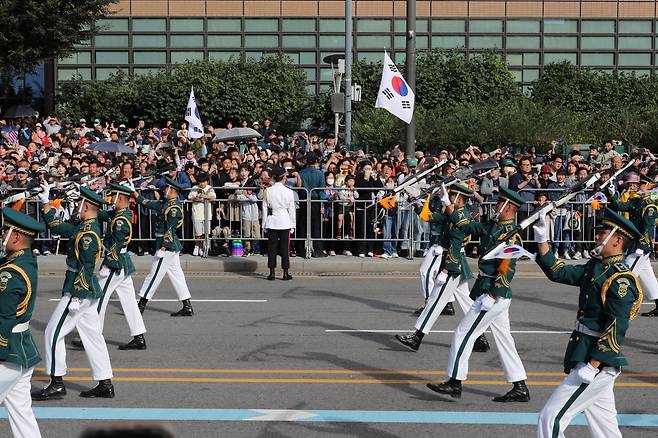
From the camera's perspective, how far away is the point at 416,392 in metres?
8.91

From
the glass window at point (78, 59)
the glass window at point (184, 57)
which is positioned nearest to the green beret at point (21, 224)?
the glass window at point (184, 57)

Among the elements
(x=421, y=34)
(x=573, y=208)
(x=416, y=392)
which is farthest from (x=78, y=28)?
(x=416, y=392)

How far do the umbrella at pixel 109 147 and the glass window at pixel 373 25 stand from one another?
54.9ft

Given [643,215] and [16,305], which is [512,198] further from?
[16,305]

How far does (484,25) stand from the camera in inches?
1403

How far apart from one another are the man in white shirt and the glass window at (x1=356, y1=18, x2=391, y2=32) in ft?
67.8

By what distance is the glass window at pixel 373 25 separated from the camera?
3541 cm

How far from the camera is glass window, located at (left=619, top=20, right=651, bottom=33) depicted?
3600 centimetres

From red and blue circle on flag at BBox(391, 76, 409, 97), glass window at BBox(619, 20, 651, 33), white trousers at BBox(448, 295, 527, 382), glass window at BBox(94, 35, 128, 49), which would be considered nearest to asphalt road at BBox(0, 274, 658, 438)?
white trousers at BBox(448, 295, 527, 382)

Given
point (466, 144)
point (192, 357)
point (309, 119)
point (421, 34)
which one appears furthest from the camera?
point (421, 34)

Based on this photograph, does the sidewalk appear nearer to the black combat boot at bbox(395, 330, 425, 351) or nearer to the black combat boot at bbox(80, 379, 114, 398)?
the black combat boot at bbox(395, 330, 425, 351)

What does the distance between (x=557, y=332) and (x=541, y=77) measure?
78.9ft

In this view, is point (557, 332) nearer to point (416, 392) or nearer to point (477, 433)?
point (416, 392)

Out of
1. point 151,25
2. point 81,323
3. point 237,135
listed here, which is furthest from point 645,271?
point 151,25
